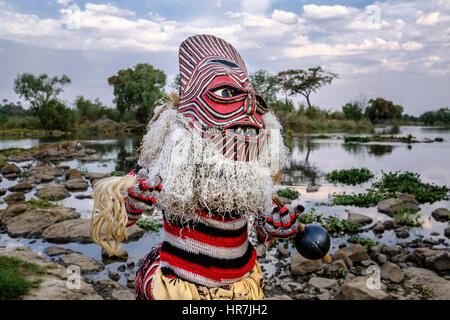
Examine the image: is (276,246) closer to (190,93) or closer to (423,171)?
(190,93)

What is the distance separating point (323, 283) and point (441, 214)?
419 centimetres

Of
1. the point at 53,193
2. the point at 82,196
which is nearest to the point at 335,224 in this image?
the point at 82,196

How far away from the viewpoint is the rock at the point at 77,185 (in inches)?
391

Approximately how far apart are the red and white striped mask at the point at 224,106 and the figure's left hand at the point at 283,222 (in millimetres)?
320

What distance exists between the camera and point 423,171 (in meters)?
12.1

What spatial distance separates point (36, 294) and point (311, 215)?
199 inches

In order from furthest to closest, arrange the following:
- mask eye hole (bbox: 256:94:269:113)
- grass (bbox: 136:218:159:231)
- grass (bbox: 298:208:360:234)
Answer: grass (bbox: 136:218:159:231) → grass (bbox: 298:208:360:234) → mask eye hole (bbox: 256:94:269:113)

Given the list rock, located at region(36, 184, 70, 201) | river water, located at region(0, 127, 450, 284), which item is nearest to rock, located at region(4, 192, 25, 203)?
river water, located at region(0, 127, 450, 284)

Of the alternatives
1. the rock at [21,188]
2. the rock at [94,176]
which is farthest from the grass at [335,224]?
the rock at [21,188]

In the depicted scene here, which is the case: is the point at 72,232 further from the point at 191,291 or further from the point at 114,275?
the point at 191,291

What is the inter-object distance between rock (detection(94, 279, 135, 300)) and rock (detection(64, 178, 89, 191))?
20.4 feet

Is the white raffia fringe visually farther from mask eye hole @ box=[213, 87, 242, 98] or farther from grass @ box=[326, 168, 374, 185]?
grass @ box=[326, 168, 374, 185]

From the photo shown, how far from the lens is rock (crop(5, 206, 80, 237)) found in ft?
20.2
